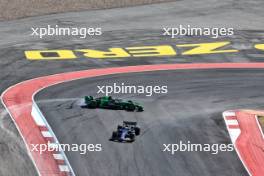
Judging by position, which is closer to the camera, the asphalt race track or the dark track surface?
→ the dark track surface

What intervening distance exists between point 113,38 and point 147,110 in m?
9.38

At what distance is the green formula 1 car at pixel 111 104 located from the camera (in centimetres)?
2178

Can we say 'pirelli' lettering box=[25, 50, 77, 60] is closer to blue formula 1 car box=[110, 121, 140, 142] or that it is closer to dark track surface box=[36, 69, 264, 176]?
dark track surface box=[36, 69, 264, 176]

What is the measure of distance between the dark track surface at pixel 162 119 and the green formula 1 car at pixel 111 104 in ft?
0.84

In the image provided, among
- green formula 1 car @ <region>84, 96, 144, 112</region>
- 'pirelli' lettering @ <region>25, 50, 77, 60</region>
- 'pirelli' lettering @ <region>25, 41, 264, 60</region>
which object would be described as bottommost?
'pirelli' lettering @ <region>25, 41, 264, 60</region>

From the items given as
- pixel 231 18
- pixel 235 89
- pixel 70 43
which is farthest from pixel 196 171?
pixel 231 18

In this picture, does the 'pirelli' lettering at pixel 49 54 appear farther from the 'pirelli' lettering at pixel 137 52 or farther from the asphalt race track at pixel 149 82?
the asphalt race track at pixel 149 82

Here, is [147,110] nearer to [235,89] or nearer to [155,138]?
[155,138]

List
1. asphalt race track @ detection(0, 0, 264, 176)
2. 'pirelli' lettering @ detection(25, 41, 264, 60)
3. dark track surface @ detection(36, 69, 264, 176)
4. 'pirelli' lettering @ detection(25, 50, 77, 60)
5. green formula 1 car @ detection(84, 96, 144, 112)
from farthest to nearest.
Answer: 'pirelli' lettering @ detection(25, 41, 264, 60), 'pirelli' lettering @ detection(25, 50, 77, 60), green formula 1 car @ detection(84, 96, 144, 112), asphalt race track @ detection(0, 0, 264, 176), dark track surface @ detection(36, 69, 264, 176)

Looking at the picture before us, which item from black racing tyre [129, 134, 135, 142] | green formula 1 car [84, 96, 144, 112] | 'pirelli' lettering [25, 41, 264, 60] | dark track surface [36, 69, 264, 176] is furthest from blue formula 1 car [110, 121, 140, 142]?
'pirelli' lettering [25, 41, 264, 60]

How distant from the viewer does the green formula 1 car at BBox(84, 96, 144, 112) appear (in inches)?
858

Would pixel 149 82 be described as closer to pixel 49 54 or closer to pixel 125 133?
pixel 125 133

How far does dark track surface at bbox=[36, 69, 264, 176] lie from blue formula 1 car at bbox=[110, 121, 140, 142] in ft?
0.71

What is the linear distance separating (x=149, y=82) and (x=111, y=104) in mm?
3074
